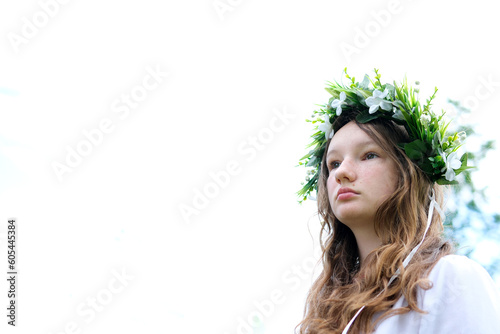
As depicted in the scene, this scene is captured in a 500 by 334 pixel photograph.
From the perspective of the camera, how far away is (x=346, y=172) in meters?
2.38

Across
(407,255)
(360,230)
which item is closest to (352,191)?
(360,230)

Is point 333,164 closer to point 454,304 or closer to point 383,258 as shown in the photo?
point 383,258

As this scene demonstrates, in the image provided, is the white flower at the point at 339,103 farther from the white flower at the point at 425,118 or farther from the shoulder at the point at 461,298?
the shoulder at the point at 461,298

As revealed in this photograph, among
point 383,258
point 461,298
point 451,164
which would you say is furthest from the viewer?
point 451,164

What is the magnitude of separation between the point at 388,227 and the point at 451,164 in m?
0.43

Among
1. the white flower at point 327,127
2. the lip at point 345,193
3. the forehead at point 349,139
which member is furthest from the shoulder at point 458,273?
the white flower at point 327,127

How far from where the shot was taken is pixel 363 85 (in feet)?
9.26

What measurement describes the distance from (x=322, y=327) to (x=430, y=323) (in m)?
0.48

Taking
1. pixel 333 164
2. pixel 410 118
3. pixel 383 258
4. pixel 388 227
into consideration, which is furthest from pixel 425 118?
pixel 383 258

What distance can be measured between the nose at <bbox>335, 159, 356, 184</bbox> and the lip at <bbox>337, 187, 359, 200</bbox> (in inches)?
1.6

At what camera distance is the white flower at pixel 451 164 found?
247cm

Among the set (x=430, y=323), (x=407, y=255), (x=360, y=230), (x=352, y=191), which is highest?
(x=352, y=191)

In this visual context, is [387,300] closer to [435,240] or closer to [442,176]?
[435,240]

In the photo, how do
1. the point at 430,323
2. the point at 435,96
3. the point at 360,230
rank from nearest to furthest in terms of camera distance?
1. the point at 430,323
2. the point at 360,230
3. the point at 435,96
